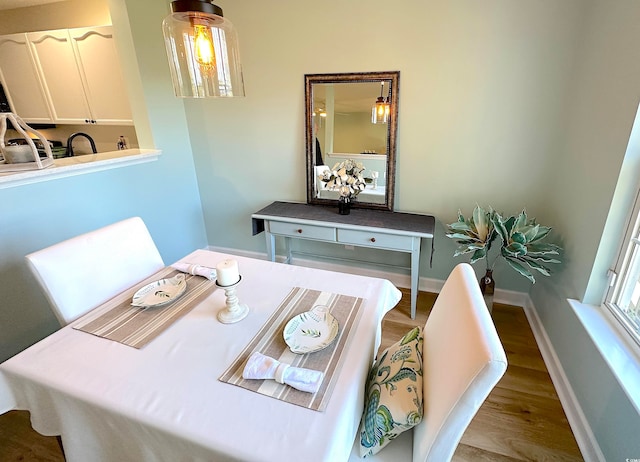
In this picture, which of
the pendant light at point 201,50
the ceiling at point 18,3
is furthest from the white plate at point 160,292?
the ceiling at point 18,3

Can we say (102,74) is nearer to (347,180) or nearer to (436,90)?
(347,180)

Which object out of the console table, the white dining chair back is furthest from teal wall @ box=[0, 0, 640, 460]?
the white dining chair back

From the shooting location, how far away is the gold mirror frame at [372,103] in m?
2.14

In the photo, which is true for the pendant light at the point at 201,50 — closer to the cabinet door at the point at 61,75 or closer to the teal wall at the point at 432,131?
the teal wall at the point at 432,131

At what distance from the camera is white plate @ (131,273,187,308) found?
1220 mm

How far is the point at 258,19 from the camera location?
230cm

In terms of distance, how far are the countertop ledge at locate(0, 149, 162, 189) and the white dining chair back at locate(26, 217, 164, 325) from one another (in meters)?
0.68

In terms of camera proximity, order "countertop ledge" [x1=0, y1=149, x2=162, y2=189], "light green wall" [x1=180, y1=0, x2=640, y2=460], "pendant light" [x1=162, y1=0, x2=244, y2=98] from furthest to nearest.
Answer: "countertop ledge" [x1=0, y1=149, x2=162, y2=189] < "light green wall" [x1=180, y1=0, x2=640, y2=460] < "pendant light" [x1=162, y1=0, x2=244, y2=98]

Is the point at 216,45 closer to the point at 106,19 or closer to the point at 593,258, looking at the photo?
the point at 593,258

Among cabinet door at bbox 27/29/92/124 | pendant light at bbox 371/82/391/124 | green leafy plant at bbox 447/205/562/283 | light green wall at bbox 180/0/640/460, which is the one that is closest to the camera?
light green wall at bbox 180/0/640/460

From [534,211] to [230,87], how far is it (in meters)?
2.07

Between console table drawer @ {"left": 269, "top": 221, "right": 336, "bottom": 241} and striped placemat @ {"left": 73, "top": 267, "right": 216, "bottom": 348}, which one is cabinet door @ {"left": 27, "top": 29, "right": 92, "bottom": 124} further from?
striped placemat @ {"left": 73, "top": 267, "right": 216, "bottom": 348}

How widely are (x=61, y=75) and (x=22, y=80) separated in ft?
1.75

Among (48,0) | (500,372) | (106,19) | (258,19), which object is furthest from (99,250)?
(48,0)
